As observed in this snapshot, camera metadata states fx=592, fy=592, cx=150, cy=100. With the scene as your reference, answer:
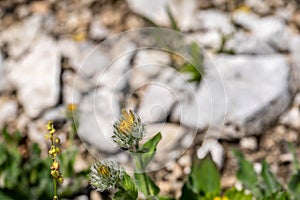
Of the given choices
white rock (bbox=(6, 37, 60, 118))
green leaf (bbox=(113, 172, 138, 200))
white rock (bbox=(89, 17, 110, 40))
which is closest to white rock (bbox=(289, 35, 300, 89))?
white rock (bbox=(89, 17, 110, 40))

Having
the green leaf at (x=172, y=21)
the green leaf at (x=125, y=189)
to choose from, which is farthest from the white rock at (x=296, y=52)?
the green leaf at (x=125, y=189)

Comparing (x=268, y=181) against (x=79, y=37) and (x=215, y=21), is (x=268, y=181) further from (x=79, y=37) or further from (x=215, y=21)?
(x=79, y=37)

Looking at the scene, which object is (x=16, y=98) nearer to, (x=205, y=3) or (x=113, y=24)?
(x=113, y=24)

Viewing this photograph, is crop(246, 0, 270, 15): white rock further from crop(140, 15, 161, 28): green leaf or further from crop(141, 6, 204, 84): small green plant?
crop(140, 15, 161, 28): green leaf

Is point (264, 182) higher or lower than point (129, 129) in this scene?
lower

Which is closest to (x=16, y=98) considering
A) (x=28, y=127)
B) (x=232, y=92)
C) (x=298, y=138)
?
(x=28, y=127)

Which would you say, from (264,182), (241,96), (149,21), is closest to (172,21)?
(149,21)
